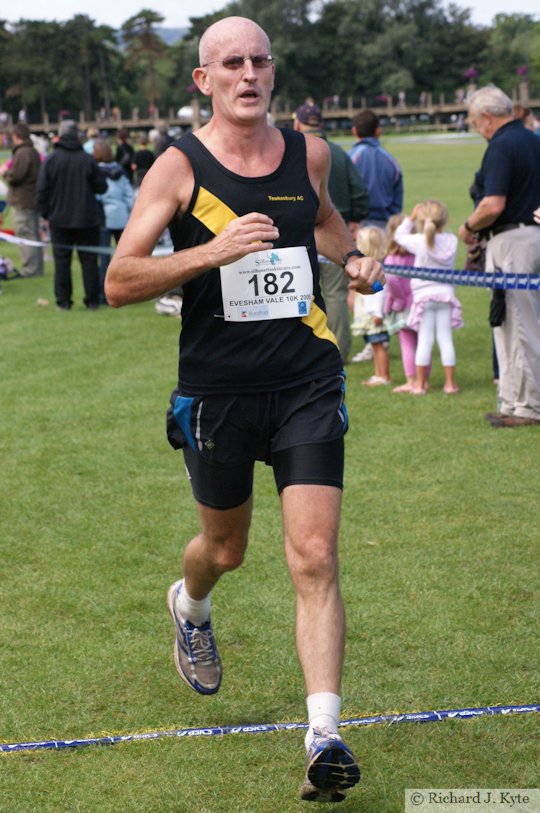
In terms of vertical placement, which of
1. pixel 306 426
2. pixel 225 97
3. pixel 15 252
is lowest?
pixel 15 252

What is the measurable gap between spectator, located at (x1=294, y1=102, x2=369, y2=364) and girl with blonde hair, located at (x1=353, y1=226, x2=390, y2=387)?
0.30 metres

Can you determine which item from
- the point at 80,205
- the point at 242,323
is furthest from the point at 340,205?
the point at 242,323

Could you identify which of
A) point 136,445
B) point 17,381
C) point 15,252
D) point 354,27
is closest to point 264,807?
point 136,445

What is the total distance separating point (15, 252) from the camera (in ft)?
80.1

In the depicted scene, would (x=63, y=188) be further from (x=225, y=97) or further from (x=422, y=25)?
(x=422, y=25)

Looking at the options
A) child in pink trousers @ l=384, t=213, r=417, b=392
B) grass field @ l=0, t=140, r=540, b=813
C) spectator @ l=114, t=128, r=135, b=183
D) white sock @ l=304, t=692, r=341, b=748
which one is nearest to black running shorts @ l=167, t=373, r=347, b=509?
white sock @ l=304, t=692, r=341, b=748

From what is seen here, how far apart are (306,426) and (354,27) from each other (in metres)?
135

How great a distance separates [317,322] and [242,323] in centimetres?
28

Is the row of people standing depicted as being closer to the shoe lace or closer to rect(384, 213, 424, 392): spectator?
rect(384, 213, 424, 392): spectator

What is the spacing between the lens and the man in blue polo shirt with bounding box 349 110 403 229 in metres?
12.3

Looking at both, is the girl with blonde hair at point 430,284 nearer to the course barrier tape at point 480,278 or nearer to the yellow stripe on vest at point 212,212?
the course barrier tape at point 480,278

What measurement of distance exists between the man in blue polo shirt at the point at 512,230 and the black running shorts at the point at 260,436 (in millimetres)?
4894

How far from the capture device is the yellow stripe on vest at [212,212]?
4.07 metres

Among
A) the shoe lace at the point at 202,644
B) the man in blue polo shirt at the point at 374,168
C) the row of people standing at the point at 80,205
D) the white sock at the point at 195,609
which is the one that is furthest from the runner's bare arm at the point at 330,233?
the row of people standing at the point at 80,205
